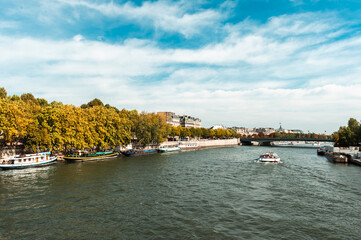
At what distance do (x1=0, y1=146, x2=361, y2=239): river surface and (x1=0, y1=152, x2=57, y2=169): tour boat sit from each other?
363 inches

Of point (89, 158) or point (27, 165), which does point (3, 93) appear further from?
point (27, 165)

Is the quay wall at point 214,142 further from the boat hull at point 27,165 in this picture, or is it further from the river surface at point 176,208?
the river surface at point 176,208

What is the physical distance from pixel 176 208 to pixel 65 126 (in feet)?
143

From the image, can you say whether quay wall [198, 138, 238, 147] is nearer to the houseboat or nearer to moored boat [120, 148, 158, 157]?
the houseboat

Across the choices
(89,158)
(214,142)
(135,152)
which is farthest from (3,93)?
(214,142)

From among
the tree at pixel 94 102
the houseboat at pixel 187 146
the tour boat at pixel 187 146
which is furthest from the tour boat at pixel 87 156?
the tour boat at pixel 187 146

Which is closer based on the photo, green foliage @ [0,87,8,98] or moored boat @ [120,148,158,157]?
moored boat @ [120,148,158,157]

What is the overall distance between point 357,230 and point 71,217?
23329 mm

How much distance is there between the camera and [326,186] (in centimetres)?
3469

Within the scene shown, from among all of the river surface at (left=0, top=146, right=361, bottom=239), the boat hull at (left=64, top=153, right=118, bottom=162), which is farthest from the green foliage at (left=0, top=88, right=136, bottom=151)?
the river surface at (left=0, top=146, right=361, bottom=239)

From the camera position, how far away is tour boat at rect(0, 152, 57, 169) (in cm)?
4565

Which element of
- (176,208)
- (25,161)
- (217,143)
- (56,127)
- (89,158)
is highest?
(56,127)

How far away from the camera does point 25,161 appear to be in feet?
159

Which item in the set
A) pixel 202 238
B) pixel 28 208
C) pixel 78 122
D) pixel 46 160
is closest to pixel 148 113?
pixel 78 122
